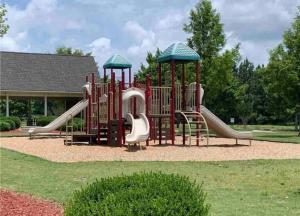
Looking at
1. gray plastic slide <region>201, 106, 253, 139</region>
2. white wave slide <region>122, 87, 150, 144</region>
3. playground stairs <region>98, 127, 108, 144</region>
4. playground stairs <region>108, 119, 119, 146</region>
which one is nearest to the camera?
white wave slide <region>122, 87, 150, 144</region>

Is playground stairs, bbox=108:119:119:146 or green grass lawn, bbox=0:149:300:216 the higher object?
playground stairs, bbox=108:119:119:146

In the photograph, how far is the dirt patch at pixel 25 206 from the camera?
22.8ft

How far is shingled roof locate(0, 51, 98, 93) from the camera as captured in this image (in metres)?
41.7

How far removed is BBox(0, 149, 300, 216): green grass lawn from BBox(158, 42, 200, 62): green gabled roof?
30.0ft

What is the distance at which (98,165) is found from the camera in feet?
44.8

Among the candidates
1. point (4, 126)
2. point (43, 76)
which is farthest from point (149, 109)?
point (43, 76)

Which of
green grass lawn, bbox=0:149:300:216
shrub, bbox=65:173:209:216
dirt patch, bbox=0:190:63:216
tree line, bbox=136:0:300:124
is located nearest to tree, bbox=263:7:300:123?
tree line, bbox=136:0:300:124

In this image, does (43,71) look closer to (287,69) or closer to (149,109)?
(287,69)

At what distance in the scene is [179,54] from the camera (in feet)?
75.8

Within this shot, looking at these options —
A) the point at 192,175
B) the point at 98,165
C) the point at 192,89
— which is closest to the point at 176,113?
the point at 192,89

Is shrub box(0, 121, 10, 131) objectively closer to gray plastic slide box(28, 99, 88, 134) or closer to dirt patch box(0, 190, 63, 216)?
gray plastic slide box(28, 99, 88, 134)

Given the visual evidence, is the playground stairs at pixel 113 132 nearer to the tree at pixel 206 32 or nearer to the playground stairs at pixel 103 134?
the playground stairs at pixel 103 134

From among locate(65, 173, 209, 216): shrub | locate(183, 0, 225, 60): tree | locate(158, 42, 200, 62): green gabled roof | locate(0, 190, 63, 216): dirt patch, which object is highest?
locate(183, 0, 225, 60): tree

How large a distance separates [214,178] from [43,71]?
3505 cm
